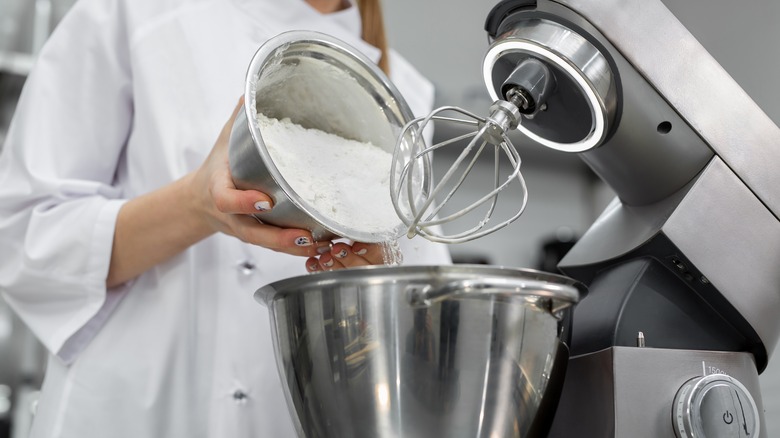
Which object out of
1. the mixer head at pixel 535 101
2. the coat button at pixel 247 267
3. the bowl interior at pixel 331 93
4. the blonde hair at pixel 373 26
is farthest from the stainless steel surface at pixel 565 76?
the blonde hair at pixel 373 26

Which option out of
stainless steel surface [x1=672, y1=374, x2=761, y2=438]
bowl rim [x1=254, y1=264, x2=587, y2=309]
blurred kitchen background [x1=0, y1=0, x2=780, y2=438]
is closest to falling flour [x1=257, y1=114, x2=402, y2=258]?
bowl rim [x1=254, y1=264, x2=587, y2=309]

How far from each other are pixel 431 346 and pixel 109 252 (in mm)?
402

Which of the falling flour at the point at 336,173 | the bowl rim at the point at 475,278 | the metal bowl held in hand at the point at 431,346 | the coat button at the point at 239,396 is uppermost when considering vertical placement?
the falling flour at the point at 336,173

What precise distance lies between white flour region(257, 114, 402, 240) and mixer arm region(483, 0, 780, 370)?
140 mm

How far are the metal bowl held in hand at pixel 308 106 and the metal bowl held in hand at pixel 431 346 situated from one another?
0.10m

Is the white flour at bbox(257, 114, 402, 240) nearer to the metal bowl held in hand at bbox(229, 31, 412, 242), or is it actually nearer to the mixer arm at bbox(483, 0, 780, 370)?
the metal bowl held in hand at bbox(229, 31, 412, 242)

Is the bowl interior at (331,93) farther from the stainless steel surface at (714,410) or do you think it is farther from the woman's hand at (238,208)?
the stainless steel surface at (714,410)

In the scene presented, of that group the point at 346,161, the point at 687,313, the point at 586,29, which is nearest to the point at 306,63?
the point at 346,161

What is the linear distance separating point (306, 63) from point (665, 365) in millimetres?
342

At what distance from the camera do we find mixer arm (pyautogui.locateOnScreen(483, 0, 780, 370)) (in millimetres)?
497

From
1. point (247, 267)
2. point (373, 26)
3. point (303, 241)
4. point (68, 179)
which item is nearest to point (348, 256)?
point (303, 241)

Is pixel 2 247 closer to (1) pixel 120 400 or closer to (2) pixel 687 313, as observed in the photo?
(1) pixel 120 400

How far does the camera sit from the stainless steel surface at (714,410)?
18.1 inches

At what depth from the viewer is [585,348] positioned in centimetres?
52
